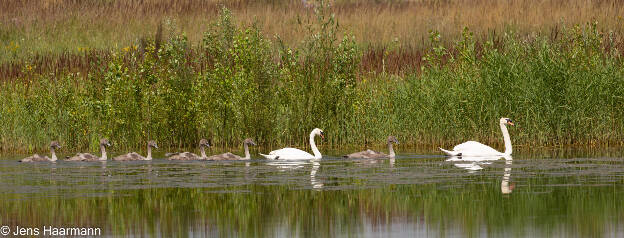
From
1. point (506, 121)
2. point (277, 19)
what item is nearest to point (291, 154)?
point (506, 121)

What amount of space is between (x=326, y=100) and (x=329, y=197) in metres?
10.5

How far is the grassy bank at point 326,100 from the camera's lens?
23.0 meters

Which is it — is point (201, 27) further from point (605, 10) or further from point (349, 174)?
point (349, 174)

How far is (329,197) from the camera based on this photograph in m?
14.6

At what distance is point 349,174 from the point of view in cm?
1792

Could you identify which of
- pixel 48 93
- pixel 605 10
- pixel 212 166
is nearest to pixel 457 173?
pixel 212 166

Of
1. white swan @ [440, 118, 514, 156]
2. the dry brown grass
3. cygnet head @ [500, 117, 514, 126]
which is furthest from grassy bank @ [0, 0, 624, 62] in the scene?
white swan @ [440, 118, 514, 156]

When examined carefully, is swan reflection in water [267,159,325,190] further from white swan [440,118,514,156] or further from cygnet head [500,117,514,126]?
cygnet head [500,117,514,126]

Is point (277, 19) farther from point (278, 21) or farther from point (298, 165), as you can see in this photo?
point (298, 165)

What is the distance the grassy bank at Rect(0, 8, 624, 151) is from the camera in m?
23.0

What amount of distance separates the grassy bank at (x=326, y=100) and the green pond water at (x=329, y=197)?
2.29 meters

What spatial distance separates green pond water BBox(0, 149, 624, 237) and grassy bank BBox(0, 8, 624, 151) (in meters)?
2.29

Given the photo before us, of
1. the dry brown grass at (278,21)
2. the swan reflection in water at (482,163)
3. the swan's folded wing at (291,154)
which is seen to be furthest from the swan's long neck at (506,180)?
the dry brown grass at (278,21)

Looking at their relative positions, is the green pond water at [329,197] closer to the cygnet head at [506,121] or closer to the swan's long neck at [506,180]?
the swan's long neck at [506,180]
